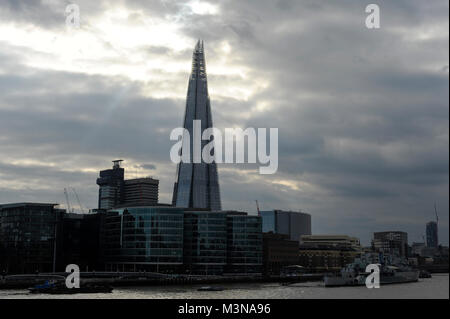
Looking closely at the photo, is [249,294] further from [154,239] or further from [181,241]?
[154,239]

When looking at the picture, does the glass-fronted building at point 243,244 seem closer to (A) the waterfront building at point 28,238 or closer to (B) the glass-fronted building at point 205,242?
(B) the glass-fronted building at point 205,242

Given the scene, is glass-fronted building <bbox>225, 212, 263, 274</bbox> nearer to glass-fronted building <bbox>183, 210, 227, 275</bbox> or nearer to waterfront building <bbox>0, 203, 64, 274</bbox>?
glass-fronted building <bbox>183, 210, 227, 275</bbox>

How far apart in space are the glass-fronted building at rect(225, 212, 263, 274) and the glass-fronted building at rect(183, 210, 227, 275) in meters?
3.99

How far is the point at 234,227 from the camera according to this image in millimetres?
187500

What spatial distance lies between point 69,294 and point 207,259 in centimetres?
7552

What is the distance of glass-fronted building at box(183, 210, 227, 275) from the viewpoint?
182 m

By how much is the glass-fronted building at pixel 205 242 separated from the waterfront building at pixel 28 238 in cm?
4129

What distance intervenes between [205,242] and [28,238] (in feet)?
178

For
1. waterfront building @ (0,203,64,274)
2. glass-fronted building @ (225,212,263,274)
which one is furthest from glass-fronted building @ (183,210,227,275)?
waterfront building @ (0,203,64,274)

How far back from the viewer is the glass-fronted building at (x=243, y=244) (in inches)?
7352

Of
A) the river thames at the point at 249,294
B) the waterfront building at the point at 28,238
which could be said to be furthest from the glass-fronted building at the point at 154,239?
the river thames at the point at 249,294

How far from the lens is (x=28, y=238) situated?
174000 mm
